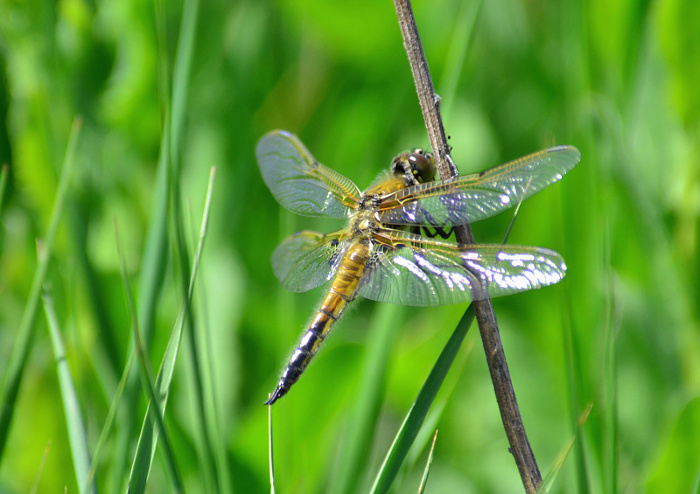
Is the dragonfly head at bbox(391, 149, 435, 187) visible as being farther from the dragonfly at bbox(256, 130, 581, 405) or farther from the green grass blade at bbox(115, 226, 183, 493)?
the green grass blade at bbox(115, 226, 183, 493)

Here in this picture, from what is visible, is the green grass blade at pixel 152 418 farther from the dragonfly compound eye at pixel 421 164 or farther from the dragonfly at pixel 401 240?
the dragonfly compound eye at pixel 421 164

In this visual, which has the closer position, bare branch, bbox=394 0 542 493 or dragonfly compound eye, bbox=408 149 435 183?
bare branch, bbox=394 0 542 493

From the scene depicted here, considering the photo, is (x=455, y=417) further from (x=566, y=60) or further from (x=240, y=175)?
(x=566, y=60)

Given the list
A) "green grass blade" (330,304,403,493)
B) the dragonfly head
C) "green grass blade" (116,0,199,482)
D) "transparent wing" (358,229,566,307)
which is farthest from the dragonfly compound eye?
"green grass blade" (116,0,199,482)

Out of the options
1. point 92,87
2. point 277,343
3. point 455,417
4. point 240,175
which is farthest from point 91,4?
point 455,417

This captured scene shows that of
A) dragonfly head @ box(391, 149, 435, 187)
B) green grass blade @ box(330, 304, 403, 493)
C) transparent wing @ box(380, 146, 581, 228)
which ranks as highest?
dragonfly head @ box(391, 149, 435, 187)

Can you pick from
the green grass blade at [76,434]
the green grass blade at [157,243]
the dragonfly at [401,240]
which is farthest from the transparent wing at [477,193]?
the green grass blade at [76,434]

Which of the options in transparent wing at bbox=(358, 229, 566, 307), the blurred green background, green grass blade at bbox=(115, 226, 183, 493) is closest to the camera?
green grass blade at bbox=(115, 226, 183, 493)
